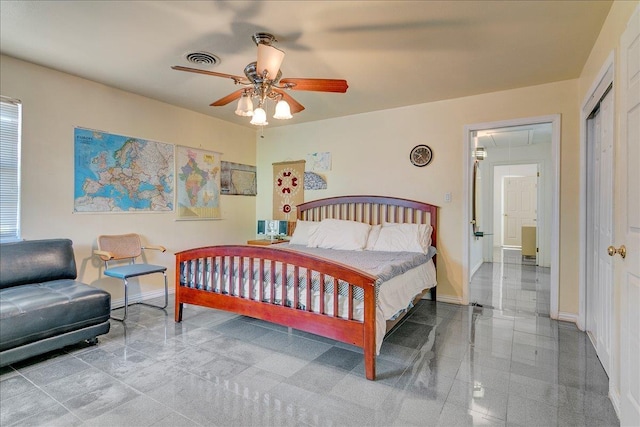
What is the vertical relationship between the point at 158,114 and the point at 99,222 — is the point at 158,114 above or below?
above

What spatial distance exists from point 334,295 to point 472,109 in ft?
9.54

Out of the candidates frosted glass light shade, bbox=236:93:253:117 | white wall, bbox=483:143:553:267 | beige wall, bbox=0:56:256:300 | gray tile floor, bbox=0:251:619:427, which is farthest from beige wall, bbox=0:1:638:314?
white wall, bbox=483:143:553:267

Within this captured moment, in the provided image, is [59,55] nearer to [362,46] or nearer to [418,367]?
[362,46]

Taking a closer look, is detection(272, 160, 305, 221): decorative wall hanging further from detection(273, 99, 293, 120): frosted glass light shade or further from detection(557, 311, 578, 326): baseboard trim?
detection(557, 311, 578, 326): baseboard trim

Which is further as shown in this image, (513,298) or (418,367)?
(513,298)

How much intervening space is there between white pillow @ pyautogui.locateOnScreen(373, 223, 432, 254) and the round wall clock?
0.83 metres

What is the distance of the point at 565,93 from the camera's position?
3.32 meters

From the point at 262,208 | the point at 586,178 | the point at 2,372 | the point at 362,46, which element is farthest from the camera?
the point at 262,208

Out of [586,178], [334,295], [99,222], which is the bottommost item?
[334,295]

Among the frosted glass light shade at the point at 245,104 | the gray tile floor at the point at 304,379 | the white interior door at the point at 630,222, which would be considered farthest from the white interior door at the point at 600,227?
the frosted glass light shade at the point at 245,104

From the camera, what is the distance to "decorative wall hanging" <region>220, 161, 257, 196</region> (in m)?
4.94

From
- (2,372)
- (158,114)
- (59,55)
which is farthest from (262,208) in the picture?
(2,372)

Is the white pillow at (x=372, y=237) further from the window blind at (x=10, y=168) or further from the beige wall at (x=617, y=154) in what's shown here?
the window blind at (x=10, y=168)

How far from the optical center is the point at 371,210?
4402 mm
